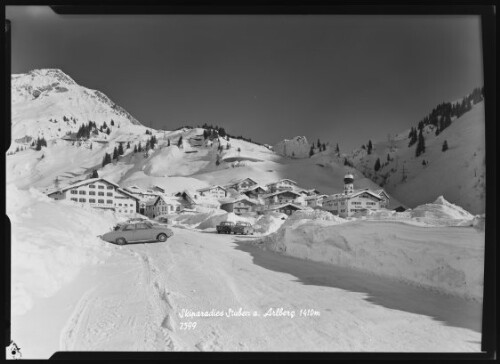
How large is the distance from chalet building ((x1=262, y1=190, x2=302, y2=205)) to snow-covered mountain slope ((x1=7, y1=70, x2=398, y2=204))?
15 cm

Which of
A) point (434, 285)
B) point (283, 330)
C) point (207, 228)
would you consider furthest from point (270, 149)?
point (434, 285)

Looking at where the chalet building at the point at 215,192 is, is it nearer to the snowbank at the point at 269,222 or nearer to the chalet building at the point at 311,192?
the snowbank at the point at 269,222

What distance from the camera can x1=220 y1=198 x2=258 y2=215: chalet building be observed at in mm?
3016

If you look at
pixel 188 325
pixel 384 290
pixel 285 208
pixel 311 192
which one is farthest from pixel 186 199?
pixel 384 290

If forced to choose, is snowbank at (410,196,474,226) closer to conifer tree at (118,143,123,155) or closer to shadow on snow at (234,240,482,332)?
shadow on snow at (234,240,482,332)

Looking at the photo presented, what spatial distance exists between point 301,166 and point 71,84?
2.56 m

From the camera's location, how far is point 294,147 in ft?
9.86

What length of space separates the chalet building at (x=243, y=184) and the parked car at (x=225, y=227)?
0.44 m

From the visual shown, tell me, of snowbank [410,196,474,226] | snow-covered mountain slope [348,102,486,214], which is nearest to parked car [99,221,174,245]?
snow-covered mountain slope [348,102,486,214]

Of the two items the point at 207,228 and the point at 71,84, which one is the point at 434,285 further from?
the point at 71,84

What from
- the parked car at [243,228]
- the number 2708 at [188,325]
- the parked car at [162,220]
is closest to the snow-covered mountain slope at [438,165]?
the parked car at [243,228]

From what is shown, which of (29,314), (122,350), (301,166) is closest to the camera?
(122,350)

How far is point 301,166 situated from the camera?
2961 millimetres

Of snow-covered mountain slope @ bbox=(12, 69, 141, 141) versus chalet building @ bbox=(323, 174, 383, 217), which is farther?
chalet building @ bbox=(323, 174, 383, 217)
